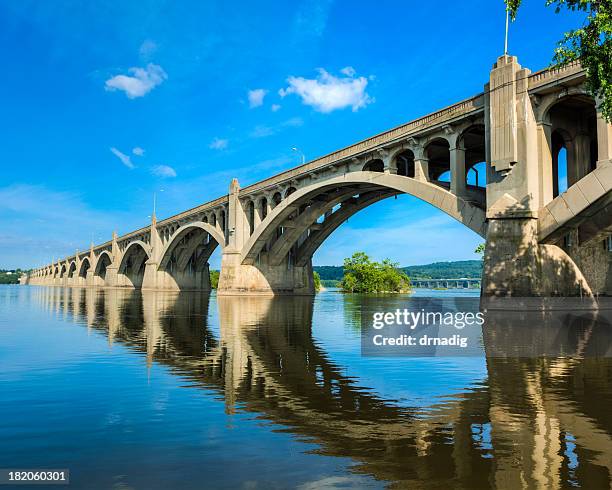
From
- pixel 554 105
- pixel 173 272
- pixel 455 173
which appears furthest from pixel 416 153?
pixel 173 272

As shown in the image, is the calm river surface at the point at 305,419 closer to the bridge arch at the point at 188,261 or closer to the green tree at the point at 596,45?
the green tree at the point at 596,45

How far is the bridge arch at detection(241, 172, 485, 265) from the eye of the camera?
35.2 meters

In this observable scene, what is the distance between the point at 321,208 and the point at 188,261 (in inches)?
1691

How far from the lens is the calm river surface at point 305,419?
5387 mm

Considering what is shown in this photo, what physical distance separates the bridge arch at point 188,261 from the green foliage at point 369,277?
24248 millimetres

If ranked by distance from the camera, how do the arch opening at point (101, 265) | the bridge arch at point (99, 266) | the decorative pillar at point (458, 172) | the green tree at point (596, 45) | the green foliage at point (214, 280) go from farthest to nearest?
the arch opening at point (101, 265)
the bridge arch at point (99, 266)
the green foliage at point (214, 280)
the decorative pillar at point (458, 172)
the green tree at point (596, 45)

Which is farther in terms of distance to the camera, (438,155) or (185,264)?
(185,264)

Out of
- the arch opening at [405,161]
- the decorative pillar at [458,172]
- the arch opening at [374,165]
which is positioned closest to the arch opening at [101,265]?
the arch opening at [374,165]

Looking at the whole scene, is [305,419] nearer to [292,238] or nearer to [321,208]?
[321,208]

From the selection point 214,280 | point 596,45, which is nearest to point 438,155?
point 596,45

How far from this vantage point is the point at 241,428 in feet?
23.0

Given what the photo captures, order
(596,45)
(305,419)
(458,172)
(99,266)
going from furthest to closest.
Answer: (99,266)
(458,172)
(596,45)
(305,419)

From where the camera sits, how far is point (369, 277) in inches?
3725

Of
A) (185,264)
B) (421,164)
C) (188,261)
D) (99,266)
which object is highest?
(421,164)
